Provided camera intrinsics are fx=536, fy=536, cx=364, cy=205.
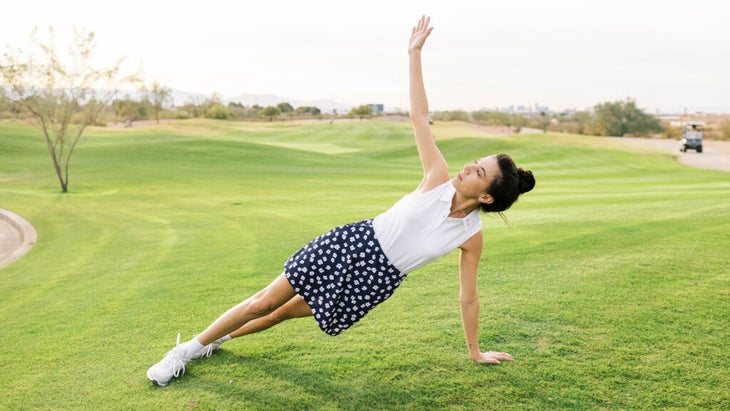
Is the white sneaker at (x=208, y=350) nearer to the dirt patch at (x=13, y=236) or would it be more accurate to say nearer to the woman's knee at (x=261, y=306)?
the woman's knee at (x=261, y=306)

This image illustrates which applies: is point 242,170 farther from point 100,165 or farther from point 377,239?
point 377,239

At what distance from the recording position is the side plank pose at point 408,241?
138 inches

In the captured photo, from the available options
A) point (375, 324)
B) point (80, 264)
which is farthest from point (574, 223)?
point (80, 264)

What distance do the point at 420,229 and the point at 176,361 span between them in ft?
6.73

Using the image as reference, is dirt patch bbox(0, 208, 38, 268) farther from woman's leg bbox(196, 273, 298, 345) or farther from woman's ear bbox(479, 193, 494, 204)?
woman's ear bbox(479, 193, 494, 204)

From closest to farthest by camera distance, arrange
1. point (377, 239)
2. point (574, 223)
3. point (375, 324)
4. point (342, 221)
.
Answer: point (377, 239) → point (375, 324) → point (574, 223) → point (342, 221)

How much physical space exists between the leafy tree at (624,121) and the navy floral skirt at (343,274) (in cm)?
7040

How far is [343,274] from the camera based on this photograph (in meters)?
3.57

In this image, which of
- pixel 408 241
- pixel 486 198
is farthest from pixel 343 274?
pixel 486 198

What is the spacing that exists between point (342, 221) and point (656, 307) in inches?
279

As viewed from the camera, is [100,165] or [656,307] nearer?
[656,307]

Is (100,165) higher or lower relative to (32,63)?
lower

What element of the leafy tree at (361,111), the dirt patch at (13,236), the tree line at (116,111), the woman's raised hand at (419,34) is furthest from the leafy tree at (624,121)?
the woman's raised hand at (419,34)

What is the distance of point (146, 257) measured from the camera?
8.73 metres
